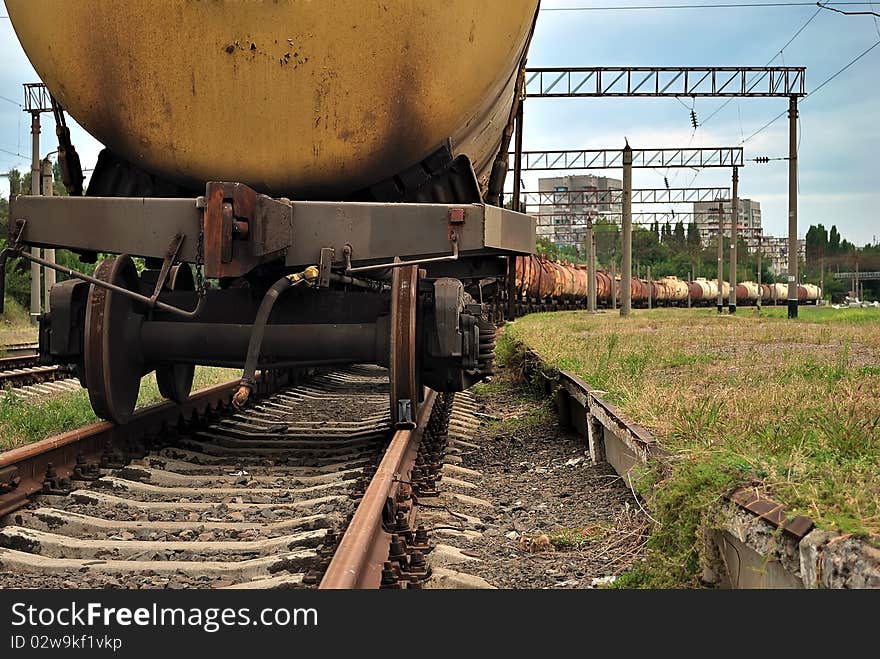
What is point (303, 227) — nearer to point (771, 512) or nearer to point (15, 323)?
point (771, 512)

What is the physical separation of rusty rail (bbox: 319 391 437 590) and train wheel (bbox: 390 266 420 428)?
0.42 meters

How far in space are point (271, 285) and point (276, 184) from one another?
0.70 meters

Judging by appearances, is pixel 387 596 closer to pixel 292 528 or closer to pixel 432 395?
pixel 292 528

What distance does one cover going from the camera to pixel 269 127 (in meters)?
4.73

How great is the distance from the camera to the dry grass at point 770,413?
2.89 meters

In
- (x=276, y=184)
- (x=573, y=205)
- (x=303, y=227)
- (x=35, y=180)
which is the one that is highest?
(x=573, y=205)

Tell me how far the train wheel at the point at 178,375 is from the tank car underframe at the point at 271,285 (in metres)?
0.15

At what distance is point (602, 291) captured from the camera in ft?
149

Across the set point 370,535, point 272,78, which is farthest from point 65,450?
point 370,535

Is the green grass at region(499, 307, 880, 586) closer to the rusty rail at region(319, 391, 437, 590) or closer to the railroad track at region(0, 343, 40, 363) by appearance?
the rusty rail at region(319, 391, 437, 590)

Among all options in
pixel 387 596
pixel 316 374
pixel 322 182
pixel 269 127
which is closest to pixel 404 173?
pixel 322 182

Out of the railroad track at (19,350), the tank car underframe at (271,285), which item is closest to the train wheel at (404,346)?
the tank car underframe at (271,285)

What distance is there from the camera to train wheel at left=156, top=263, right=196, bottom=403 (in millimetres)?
6090

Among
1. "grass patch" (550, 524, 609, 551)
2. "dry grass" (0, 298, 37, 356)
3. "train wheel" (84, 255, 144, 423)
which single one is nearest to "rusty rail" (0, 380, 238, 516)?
"train wheel" (84, 255, 144, 423)
